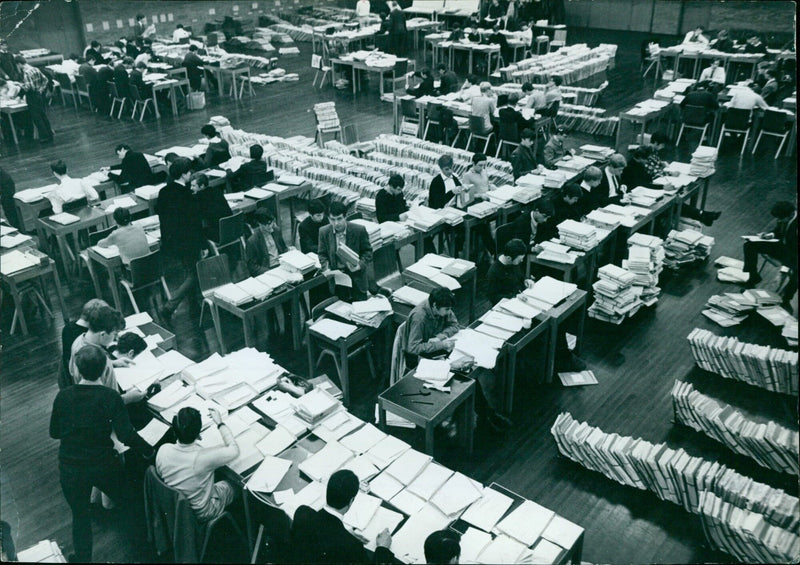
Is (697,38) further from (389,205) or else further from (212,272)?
(212,272)

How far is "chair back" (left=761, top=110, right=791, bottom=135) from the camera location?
13.5 meters

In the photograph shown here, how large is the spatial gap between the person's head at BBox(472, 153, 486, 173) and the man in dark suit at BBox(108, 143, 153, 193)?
513 cm

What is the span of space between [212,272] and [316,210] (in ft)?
4.71

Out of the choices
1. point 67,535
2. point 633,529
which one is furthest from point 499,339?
point 67,535

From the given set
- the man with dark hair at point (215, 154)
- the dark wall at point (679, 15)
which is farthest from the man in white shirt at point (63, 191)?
the dark wall at point (679, 15)

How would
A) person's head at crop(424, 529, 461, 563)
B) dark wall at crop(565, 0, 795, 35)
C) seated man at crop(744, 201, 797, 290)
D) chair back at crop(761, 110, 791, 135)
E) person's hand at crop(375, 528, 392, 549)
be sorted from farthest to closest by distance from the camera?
dark wall at crop(565, 0, 795, 35) → chair back at crop(761, 110, 791, 135) → seated man at crop(744, 201, 797, 290) → person's hand at crop(375, 528, 392, 549) → person's head at crop(424, 529, 461, 563)

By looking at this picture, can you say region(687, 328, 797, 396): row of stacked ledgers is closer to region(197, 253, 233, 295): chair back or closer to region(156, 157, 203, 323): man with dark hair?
region(197, 253, 233, 295): chair back

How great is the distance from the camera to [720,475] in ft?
18.0

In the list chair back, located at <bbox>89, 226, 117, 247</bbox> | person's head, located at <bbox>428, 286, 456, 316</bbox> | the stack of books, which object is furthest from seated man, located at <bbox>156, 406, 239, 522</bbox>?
the stack of books

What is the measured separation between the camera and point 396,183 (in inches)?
345

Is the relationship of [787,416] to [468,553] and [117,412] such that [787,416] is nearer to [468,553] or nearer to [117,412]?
[468,553]

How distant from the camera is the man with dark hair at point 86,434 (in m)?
4.85

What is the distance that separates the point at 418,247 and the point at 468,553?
5.11 meters

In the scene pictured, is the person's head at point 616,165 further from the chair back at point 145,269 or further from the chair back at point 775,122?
the chair back at point 145,269
